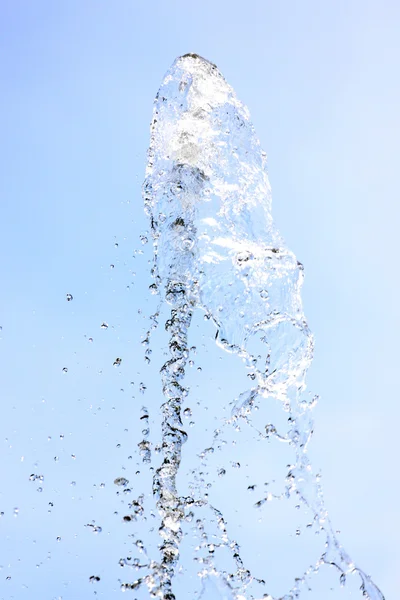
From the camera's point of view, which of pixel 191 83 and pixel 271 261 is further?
pixel 191 83

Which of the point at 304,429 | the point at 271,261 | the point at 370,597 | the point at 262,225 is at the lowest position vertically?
the point at 370,597

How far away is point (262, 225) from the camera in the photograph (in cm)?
777

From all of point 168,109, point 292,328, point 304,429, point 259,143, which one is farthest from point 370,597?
point 168,109

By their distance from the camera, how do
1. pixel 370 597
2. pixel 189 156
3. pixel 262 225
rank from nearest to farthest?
1. pixel 370 597
2. pixel 262 225
3. pixel 189 156

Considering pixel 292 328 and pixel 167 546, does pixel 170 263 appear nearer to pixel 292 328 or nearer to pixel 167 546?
pixel 292 328

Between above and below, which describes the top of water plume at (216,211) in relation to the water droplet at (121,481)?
above

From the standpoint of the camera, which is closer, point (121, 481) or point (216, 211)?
point (121, 481)

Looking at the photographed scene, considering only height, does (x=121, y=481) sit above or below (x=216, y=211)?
below

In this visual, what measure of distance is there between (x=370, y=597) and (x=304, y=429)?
1.55 m

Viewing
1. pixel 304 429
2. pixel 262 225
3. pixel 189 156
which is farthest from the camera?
pixel 189 156

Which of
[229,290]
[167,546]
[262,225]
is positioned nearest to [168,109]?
[262,225]

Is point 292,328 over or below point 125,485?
over

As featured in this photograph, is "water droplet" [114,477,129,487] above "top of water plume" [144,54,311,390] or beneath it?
beneath

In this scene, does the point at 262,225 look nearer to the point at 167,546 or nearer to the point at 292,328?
the point at 292,328
